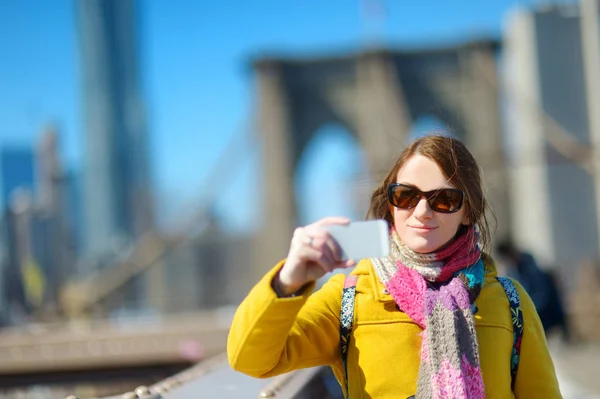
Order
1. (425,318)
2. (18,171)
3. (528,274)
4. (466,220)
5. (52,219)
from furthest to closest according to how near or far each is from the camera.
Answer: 1. (18,171)
2. (52,219)
3. (528,274)
4. (466,220)
5. (425,318)

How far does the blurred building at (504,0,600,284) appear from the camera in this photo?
14.0 metres

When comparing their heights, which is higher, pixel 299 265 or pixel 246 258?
pixel 299 265

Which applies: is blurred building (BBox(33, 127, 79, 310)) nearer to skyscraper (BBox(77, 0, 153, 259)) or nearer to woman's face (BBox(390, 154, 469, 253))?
woman's face (BBox(390, 154, 469, 253))

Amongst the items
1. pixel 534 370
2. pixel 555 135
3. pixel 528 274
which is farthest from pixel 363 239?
pixel 555 135

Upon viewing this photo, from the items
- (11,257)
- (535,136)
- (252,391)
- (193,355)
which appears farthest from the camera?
(535,136)

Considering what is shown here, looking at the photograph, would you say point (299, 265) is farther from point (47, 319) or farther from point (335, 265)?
point (47, 319)

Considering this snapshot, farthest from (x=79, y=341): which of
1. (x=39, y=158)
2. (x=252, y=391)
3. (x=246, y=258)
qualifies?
(x=246, y=258)

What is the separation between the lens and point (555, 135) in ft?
48.6

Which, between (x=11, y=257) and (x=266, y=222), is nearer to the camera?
(x=11, y=257)

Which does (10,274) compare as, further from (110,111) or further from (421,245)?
(110,111)

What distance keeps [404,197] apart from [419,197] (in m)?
0.02

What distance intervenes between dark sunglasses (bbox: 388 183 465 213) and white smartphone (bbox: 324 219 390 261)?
23cm

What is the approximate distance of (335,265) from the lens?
958mm

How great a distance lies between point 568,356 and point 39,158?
8.29 meters
